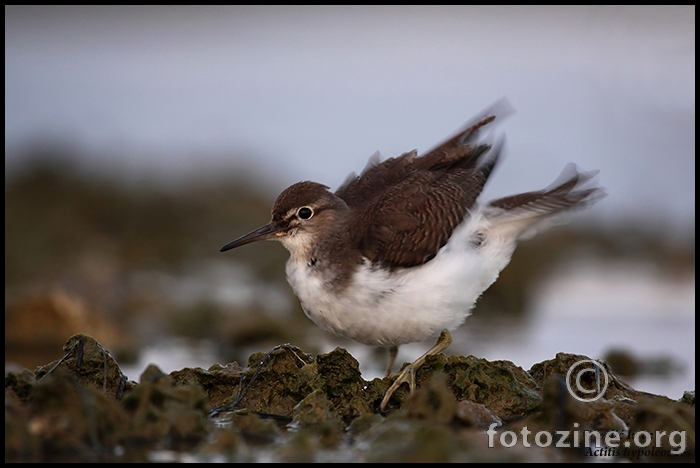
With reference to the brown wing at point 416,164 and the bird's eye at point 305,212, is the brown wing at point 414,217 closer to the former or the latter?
the brown wing at point 416,164

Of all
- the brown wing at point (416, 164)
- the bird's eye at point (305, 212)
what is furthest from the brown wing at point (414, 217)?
the bird's eye at point (305, 212)

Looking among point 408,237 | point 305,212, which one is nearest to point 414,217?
point 408,237

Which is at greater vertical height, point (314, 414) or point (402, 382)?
point (402, 382)

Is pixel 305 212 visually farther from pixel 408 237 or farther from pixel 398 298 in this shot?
pixel 398 298

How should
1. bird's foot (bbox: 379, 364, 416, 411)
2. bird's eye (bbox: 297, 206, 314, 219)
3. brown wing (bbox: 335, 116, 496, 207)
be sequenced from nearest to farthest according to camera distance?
bird's foot (bbox: 379, 364, 416, 411), bird's eye (bbox: 297, 206, 314, 219), brown wing (bbox: 335, 116, 496, 207)

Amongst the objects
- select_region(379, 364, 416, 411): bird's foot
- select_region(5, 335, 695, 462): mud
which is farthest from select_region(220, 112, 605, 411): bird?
select_region(5, 335, 695, 462): mud

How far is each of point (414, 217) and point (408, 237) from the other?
8.3 inches

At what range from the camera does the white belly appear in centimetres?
630

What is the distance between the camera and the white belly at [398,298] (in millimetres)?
6297

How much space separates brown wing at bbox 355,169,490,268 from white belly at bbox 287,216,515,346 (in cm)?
10

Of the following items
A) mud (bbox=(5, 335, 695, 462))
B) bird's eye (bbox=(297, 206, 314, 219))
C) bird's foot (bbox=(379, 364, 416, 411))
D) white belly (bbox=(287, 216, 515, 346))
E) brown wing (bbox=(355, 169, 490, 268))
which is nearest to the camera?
mud (bbox=(5, 335, 695, 462))

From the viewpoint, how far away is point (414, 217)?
678cm

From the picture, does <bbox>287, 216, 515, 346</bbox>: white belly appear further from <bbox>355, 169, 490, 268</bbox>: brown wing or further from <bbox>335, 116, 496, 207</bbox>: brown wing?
<bbox>335, 116, 496, 207</bbox>: brown wing

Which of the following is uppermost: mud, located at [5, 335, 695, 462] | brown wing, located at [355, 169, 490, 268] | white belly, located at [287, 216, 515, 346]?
brown wing, located at [355, 169, 490, 268]
